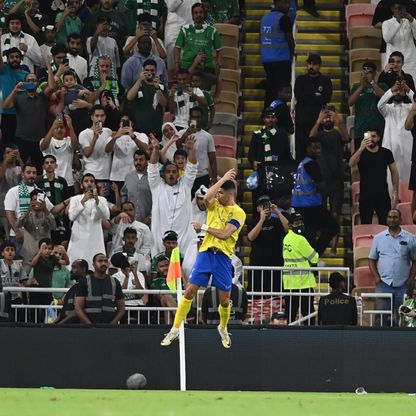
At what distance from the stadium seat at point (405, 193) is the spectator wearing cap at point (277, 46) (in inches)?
120

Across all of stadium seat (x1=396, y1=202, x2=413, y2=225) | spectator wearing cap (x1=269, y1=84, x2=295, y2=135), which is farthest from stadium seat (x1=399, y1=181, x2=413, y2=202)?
spectator wearing cap (x1=269, y1=84, x2=295, y2=135)

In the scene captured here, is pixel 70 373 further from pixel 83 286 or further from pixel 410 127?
pixel 410 127

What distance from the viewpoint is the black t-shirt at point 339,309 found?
73.2ft

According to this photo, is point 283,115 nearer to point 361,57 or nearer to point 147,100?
point 147,100

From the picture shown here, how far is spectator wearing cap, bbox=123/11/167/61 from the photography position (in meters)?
27.7

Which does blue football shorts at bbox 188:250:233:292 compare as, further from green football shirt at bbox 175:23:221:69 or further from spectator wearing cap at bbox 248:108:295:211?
green football shirt at bbox 175:23:221:69

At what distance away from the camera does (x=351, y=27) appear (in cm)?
2966

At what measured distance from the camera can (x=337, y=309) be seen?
880 inches

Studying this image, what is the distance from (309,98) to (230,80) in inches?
88.5

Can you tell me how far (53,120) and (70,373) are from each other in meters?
5.94

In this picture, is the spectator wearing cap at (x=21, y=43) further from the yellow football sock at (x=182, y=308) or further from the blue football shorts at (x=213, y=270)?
the yellow football sock at (x=182, y=308)

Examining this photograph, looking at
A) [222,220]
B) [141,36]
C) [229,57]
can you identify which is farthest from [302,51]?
[222,220]

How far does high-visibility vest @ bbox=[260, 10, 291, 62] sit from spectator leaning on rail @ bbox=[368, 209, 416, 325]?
208 inches

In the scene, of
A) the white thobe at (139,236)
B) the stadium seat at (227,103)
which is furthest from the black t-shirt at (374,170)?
the white thobe at (139,236)
